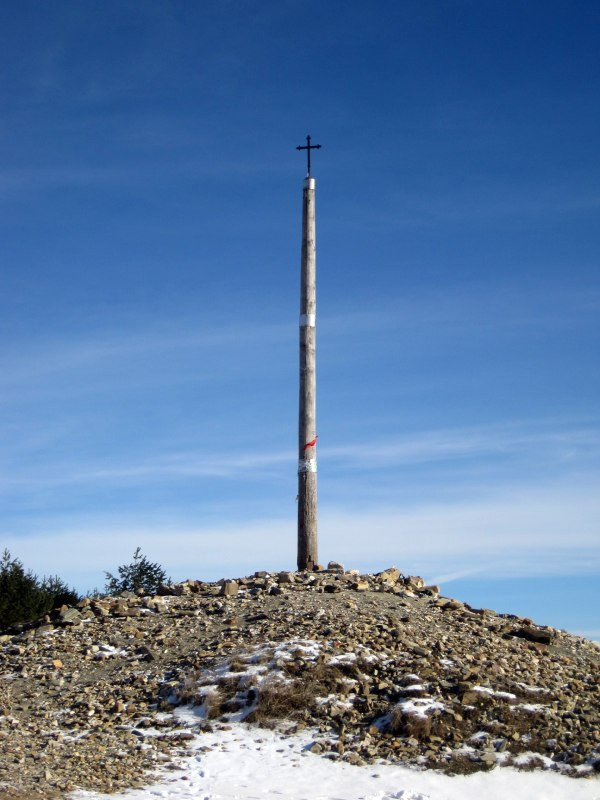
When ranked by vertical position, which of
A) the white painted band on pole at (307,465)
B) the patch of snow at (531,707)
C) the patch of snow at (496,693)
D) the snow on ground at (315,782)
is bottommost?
the snow on ground at (315,782)

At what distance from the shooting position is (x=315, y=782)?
38.2 feet

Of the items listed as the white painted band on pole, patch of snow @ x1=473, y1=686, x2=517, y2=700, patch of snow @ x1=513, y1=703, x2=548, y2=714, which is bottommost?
patch of snow @ x1=513, y1=703, x2=548, y2=714

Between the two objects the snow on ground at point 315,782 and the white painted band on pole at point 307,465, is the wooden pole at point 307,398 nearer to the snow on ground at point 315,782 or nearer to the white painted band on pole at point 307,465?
the white painted band on pole at point 307,465

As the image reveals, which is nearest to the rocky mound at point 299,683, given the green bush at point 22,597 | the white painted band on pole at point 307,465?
the white painted band on pole at point 307,465

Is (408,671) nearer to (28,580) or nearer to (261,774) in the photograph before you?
(261,774)

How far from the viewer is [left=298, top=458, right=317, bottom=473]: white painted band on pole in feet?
67.0

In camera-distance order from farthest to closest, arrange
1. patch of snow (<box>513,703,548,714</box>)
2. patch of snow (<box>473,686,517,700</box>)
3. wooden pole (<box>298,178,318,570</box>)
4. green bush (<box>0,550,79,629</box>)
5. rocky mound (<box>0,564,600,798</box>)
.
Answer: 1. green bush (<box>0,550,79,629</box>)
2. wooden pole (<box>298,178,318,570</box>)
3. patch of snow (<box>473,686,517,700</box>)
4. patch of snow (<box>513,703,548,714</box>)
5. rocky mound (<box>0,564,600,798</box>)

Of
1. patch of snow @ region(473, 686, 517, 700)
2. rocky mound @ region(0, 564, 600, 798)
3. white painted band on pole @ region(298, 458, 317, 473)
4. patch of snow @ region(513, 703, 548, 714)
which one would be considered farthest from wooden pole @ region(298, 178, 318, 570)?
patch of snow @ region(513, 703, 548, 714)

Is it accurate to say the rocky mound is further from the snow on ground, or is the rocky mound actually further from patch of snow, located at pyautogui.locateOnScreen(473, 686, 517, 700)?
the snow on ground

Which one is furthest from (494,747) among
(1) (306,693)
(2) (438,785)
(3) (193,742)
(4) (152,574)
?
(4) (152,574)

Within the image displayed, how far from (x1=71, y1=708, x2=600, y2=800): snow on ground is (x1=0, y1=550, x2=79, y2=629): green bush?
1882 cm

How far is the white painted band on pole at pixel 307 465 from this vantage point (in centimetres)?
2042

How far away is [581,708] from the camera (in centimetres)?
1380

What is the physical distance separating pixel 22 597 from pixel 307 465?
15.4m
